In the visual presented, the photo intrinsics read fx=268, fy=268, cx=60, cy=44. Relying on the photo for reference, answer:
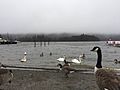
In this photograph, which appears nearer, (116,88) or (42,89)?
(116,88)

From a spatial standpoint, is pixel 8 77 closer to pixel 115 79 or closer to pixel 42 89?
pixel 42 89

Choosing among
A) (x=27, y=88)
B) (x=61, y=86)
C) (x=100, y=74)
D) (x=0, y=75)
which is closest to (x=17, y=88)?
(x=27, y=88)

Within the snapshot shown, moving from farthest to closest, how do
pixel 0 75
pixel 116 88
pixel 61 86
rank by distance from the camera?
pixel 61 86 → pixel 0 75 → pixel 116 88

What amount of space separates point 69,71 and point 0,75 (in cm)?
828

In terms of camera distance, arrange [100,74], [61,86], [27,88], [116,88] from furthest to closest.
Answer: [61,86], [27,88], [100,74], [116,88]

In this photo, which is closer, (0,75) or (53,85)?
(0,75)

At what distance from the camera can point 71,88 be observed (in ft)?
48.6

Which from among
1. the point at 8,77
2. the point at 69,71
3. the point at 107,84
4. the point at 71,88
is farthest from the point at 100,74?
the point at 69,71

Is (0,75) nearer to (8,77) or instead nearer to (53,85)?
(8,77)

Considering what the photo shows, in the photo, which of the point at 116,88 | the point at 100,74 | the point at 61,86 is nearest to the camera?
the point at 116,88

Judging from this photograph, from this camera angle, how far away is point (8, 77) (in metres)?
14.2

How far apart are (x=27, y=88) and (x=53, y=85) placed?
184 cm

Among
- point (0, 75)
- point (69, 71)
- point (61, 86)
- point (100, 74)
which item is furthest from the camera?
point (69, 71)

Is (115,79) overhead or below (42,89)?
overhead
